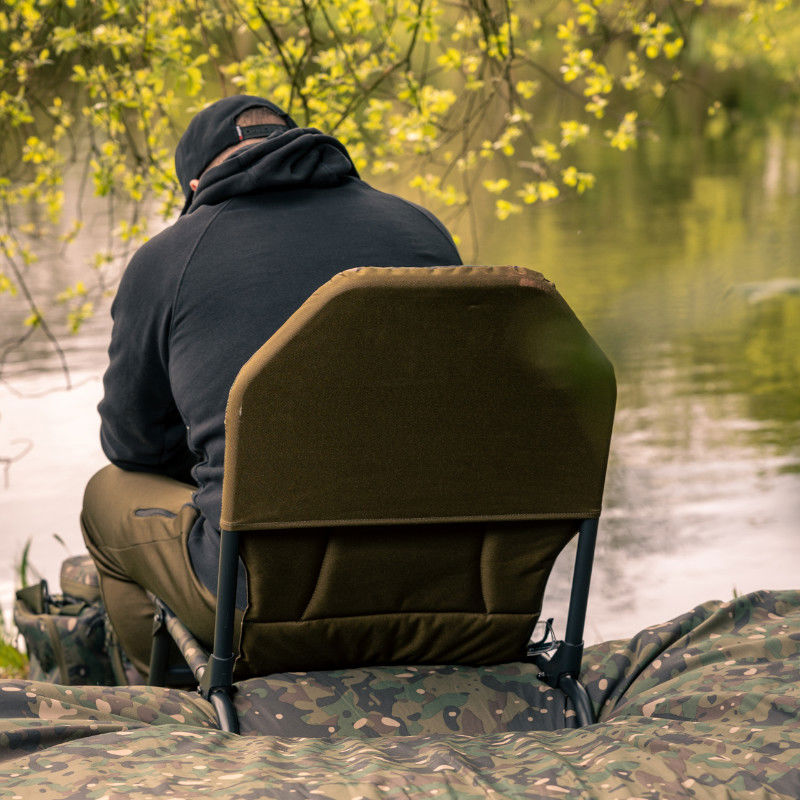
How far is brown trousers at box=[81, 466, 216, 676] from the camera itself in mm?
1741

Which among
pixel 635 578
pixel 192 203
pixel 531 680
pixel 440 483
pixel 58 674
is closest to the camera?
pixel 440 483

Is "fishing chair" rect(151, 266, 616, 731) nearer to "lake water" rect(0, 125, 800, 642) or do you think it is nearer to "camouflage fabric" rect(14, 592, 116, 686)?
"camouflage fabric" rect(14, 592, 116, 686)

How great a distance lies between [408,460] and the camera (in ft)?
4.77

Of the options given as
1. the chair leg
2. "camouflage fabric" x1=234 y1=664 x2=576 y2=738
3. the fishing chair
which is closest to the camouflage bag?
the chair leg

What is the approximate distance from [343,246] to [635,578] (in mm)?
2948

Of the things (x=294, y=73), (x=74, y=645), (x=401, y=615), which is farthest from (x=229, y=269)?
(x=294, y=73)

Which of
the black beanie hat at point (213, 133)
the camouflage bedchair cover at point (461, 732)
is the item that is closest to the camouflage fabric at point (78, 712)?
the camouflage bedchair cover at point (461, 732)

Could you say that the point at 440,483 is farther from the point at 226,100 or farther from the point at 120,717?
the point at 226,100

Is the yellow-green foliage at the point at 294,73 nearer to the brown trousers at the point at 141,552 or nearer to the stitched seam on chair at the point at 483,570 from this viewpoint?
the brown trousers at the point at 141,552

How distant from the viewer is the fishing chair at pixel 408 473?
4.50 feet

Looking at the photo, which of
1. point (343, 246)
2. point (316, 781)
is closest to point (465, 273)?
point (343, 246)

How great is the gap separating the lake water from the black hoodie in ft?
6.38

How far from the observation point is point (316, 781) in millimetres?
1196

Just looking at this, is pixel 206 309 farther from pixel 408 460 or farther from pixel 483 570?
pixel 483 570
